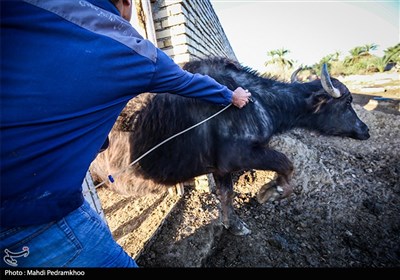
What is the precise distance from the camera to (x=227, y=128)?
100 inches

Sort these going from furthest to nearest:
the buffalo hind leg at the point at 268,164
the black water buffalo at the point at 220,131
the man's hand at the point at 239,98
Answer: the buffalo hind leg at the point at 268,164
the black water buffalo at the point at 220,131
the man's hand at the point at 239,98

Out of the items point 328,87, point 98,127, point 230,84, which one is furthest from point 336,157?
point 98,127

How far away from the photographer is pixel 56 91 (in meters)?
0.98

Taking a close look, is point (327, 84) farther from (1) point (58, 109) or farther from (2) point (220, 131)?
(1) point (58, 109)

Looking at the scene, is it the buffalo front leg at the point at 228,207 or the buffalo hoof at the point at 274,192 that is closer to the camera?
the buffalo hoof at the point at 274,192

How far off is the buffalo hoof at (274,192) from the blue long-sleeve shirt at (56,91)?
7.31ft

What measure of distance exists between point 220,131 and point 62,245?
1813 millimetres

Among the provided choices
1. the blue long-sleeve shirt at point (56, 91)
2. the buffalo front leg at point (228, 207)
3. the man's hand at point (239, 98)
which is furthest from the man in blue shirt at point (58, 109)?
the buffalo front leg at point (228, 207)

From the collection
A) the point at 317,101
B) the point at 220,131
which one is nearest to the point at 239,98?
the point at 220,131

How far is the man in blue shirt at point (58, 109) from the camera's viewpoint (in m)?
0.92

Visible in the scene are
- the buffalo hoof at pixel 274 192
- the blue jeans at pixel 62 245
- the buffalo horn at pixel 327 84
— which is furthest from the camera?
the buffalo horn at pixel 327 84

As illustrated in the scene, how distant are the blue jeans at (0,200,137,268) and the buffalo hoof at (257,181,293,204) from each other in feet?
6.65

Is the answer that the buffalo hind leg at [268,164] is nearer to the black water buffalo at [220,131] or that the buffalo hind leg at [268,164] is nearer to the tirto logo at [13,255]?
the black water buffalo at [220,131]

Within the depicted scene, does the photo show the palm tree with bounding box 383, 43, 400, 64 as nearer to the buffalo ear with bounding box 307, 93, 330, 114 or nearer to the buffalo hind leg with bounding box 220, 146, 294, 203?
the buffalo ear with bounding box 307, 93, 330, 114
